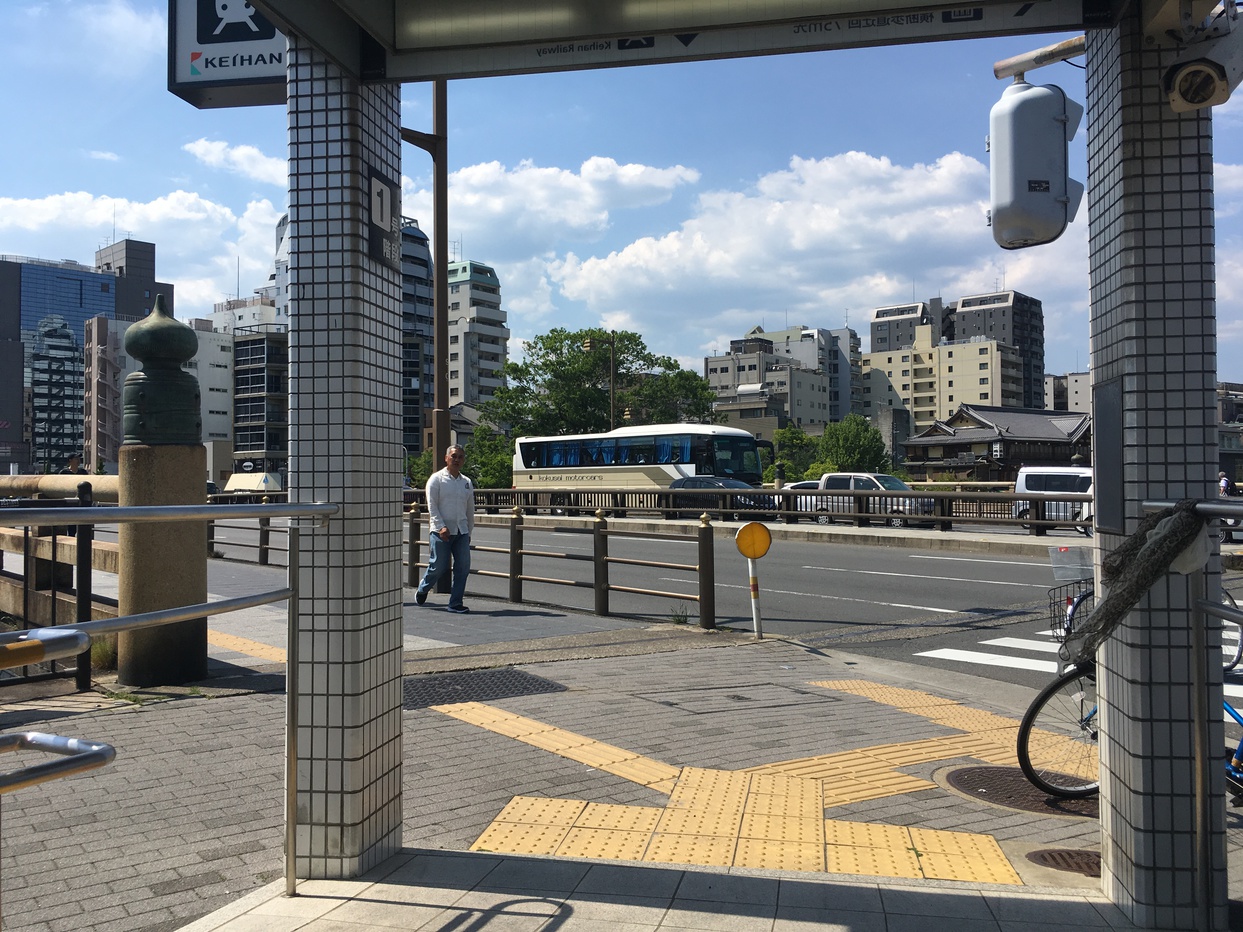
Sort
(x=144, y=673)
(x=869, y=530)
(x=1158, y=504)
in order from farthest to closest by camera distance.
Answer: (x=869, y=530), (x=144, y=673), (x=1158, y=504)

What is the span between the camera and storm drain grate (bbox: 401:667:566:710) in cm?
712

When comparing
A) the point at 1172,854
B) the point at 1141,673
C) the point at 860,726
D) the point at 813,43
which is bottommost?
→ the point at 860,726

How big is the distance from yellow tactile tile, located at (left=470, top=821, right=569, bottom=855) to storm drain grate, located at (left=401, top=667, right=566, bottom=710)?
2.53m

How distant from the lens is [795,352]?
16075 centimetres

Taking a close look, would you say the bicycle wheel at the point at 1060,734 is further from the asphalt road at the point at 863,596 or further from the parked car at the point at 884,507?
the parked car at the point at 884,507

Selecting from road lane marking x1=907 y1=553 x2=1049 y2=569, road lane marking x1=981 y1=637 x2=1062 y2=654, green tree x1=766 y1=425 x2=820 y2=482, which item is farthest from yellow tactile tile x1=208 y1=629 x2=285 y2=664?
green tree x1=766 y1=425 x2=820 y2=482

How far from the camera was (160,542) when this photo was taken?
24.3ft

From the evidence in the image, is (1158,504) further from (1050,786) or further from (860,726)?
(860,726)

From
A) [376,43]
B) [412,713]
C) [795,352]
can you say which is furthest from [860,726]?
[795,352]

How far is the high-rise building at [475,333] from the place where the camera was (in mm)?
137500

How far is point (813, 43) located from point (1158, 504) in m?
2.03

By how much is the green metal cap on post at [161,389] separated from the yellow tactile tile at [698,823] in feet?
15.3

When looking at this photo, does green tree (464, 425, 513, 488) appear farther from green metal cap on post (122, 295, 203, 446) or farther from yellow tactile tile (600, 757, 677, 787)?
yellow tactile tile (600, 757, 677, 787)

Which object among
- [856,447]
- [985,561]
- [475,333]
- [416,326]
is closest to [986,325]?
[856,447]
